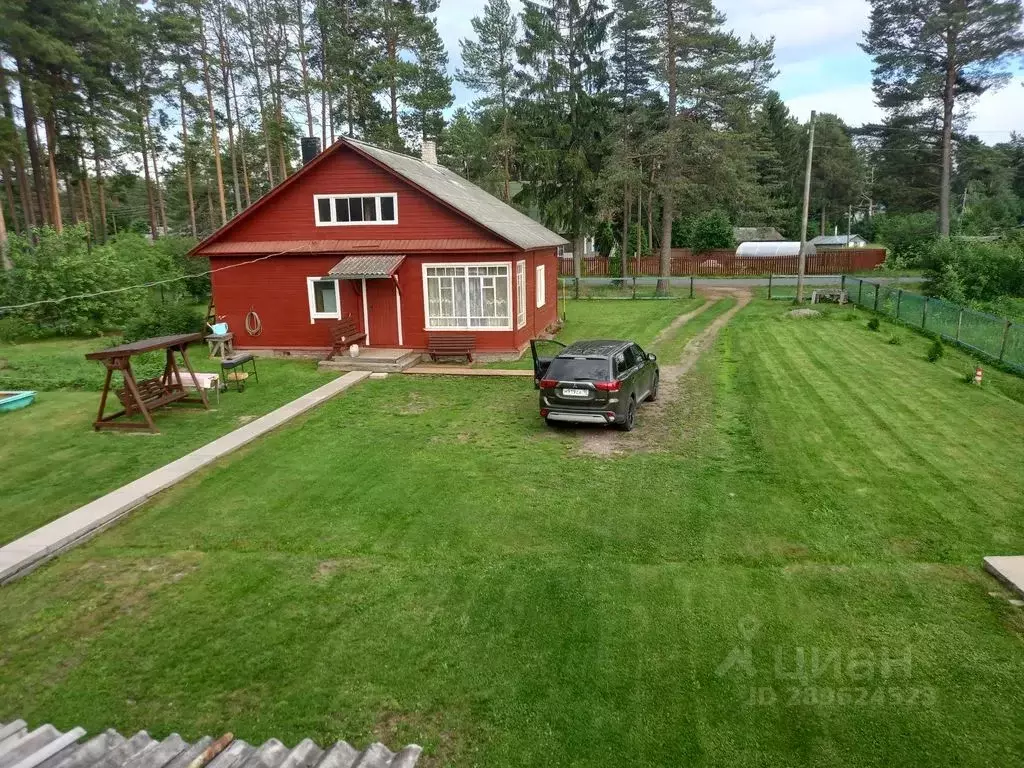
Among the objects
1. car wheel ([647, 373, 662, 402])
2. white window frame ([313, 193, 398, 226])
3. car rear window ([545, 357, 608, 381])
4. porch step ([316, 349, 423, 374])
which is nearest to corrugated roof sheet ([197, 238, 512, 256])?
white window frame ([313, 193, 398, 226])

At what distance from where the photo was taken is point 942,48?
37844mm

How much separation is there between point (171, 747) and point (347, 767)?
1207mm

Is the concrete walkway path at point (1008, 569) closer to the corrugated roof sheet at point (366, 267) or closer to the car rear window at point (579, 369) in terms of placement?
the car rear window at point (579, 369)

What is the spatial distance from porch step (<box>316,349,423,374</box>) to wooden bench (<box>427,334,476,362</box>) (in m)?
0.72

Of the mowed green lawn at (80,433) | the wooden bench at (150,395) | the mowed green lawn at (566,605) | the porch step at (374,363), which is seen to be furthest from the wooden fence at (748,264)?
the mowed green lawn at (566,605)

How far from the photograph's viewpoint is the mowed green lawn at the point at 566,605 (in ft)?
16.2

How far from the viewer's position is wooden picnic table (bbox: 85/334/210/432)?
12.3 m

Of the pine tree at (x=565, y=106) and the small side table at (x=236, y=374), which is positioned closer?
the small side table at (x=236, y=374)

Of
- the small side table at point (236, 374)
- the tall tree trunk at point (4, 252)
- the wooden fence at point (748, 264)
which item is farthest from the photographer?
the wooden fence at point (748, 264)

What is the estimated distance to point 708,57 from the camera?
35281mm

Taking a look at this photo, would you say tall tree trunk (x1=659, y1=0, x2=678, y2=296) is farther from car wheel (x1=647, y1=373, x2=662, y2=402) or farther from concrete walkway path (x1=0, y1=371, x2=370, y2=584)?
concrete walkway path (x1=0, y1=371, x2=370, y2=584)

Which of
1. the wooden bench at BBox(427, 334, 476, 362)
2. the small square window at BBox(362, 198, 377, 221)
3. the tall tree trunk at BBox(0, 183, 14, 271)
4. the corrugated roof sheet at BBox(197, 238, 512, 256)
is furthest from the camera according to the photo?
the tall tree trunk at BBox(0, 183, 14, 271)

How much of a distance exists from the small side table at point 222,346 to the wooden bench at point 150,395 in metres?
5.43

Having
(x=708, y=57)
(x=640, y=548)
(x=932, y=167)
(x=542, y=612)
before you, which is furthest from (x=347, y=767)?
(x=932, y=167)
